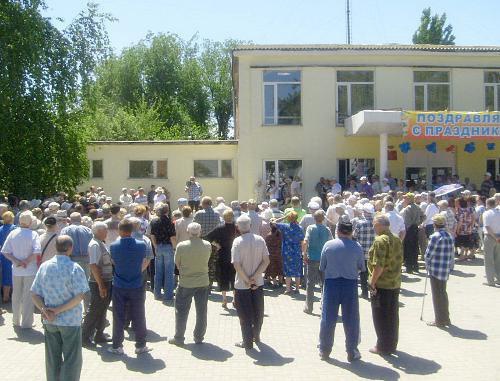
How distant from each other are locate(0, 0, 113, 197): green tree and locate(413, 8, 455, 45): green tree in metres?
42.3

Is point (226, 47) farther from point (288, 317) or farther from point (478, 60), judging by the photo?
point (288, 317)

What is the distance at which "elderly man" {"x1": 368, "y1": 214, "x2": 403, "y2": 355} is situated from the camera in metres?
8.23

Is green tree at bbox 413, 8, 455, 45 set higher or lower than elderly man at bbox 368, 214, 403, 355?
higher

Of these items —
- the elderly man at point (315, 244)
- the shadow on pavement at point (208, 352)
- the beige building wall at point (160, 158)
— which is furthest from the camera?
the beige building wall at point (160, 158)

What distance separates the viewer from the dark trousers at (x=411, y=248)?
1448 cm

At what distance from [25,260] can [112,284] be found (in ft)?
5.43

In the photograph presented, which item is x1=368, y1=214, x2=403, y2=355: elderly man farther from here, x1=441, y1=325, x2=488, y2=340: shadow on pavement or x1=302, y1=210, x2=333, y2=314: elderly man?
x1=302, y1=210, x2=333, y2=314: elderly man

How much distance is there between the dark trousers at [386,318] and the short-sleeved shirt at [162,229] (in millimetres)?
4413

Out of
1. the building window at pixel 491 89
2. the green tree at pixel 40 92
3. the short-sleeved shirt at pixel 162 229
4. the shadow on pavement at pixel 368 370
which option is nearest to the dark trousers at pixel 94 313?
the short-sleeved shirt at pixel 162 229

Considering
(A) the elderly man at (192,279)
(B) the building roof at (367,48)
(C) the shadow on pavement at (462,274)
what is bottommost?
(C) the shadow on pavement at (462,274)

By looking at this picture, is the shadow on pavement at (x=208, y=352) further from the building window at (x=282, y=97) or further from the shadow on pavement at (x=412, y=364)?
the building window at (x=282, y=97)

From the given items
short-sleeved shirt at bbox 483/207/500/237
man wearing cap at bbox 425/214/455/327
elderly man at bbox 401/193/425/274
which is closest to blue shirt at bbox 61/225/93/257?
man wearing cap at bbox 425/214/455/327

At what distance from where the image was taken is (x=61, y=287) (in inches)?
253

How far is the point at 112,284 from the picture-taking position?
28.9 ft
